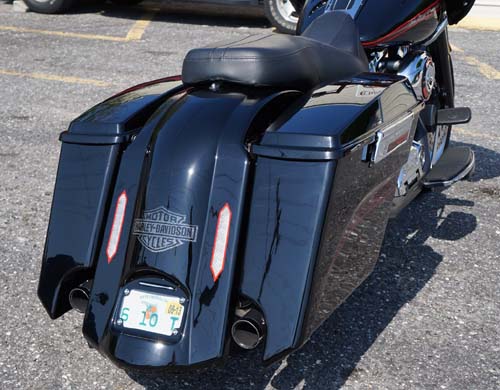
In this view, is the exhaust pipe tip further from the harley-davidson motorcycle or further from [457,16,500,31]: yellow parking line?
[457,16,500,31]: yellow parking line

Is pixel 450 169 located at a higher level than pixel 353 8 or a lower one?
lower

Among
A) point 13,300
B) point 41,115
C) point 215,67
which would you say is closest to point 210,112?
point 215,67

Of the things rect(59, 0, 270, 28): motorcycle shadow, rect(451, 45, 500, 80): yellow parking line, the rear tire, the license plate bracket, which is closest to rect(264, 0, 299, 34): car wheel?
rect(59, 0, 270, 28): motorcycle shadow

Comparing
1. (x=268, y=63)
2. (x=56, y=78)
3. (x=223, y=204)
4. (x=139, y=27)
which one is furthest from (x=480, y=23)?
(x=223, y=204)

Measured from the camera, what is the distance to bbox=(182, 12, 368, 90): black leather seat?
2564 millimetres

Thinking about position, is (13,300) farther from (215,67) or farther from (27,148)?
(27,148)

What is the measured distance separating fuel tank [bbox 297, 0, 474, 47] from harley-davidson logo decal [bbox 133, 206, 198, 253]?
57.7 inches

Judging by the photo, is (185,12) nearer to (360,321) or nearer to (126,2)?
(126,2)

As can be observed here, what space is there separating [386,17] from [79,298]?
1777 mm

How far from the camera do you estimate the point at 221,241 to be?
2.31m

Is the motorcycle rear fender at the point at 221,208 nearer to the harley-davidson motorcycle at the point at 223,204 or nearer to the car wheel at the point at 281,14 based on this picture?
the harley-davidson motorcycle at the point at 223,204

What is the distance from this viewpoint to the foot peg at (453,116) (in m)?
3.70

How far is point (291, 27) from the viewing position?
7.95 m

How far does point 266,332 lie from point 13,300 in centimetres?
123
